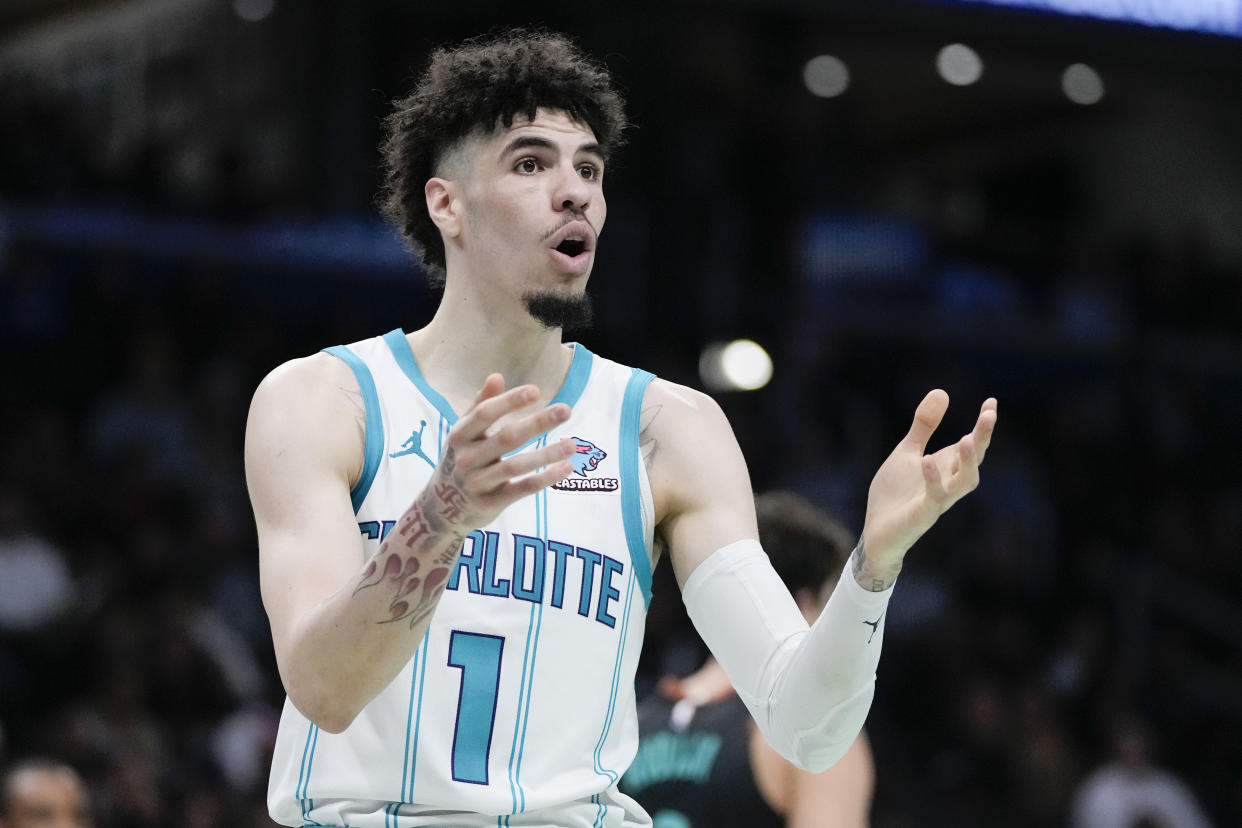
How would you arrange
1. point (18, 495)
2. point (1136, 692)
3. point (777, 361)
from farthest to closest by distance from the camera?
point (777, 361) → point (1136, 692) → point (18, 495)

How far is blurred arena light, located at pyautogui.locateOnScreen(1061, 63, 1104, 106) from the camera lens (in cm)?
1553

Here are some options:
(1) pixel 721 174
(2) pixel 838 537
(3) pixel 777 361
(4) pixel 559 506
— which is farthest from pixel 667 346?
(4) pixel 559 506

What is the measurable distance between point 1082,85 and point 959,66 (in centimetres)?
126

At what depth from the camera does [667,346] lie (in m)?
12.7

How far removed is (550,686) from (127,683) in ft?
21.8

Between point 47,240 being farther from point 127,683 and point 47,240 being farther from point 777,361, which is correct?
point 777,361

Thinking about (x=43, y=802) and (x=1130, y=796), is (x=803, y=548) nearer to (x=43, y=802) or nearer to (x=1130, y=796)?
(x=43, y=802)

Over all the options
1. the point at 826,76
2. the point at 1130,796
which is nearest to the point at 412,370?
the point at 1130,796

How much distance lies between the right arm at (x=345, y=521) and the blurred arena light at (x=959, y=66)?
12.7 m

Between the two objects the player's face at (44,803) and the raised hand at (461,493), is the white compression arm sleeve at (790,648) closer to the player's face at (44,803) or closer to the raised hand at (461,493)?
the raised hand at (461,493)

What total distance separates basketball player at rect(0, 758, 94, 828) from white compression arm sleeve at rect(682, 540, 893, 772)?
402 centimetres

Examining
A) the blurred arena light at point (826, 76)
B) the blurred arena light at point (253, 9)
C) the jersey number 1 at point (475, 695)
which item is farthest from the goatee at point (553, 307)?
the blurred arena light at point (826, 76)

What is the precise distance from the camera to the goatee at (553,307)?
3.49 metres

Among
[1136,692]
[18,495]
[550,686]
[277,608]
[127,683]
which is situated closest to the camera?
[277,608]
